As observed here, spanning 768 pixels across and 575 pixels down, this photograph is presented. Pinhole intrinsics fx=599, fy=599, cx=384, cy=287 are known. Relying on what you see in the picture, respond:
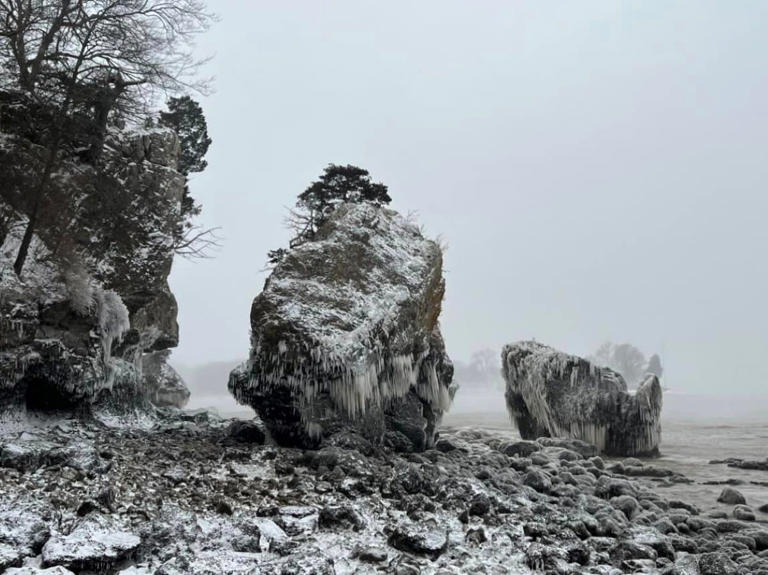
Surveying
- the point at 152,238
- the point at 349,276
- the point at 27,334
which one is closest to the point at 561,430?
the point at 349,276

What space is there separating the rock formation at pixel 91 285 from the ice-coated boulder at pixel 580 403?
515 inches

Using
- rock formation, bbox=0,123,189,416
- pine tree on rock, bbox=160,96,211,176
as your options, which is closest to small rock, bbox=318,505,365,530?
rock formation, bbox=0,123,189,416

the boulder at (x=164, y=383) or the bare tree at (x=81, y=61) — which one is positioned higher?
the bare tree at (x=81, y=61)

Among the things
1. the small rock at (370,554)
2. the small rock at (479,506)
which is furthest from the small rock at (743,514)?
the small rock at (370,554)

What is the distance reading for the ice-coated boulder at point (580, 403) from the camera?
20062 millimetres

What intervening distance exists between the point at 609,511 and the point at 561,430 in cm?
1138

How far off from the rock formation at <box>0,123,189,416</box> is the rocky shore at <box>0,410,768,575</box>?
1.06 metres

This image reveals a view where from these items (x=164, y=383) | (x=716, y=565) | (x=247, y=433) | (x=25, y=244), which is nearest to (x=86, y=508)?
(x=247, y=433)

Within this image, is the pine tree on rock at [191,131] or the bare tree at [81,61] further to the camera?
the pine tree on rock at [191,131]

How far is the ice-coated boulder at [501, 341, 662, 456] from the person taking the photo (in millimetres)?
20062

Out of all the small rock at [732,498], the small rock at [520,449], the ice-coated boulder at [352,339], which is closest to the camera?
the small rock at [732,498]

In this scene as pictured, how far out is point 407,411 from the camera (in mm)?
13859

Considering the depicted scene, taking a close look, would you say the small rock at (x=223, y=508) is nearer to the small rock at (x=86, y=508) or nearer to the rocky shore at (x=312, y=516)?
the rocky shore at (x=312, y=516)

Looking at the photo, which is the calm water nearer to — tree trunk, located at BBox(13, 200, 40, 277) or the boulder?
tree trunk, located at BBox(13, 200, 40, 277)
